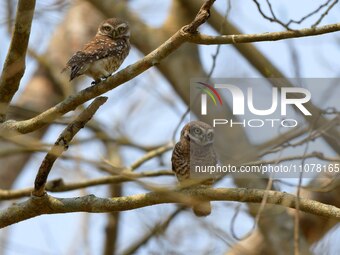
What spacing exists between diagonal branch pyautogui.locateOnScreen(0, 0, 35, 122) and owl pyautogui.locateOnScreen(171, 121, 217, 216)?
A: 5.45ft

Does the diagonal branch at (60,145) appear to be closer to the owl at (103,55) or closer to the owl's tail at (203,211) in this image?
the owl at (103,55)

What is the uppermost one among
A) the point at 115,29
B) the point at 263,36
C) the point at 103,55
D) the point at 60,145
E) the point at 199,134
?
the point at 115,29

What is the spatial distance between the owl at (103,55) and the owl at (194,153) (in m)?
0.84

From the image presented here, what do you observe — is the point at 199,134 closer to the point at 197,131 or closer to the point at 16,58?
the point at 197,131

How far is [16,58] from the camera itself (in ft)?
16.0

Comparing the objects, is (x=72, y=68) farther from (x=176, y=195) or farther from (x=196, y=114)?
(x=196, y=114)

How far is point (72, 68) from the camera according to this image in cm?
545

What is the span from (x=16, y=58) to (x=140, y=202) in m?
1.24

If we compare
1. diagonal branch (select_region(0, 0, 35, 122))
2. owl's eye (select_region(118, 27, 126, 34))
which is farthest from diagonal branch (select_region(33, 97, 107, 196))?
owl's eye (select_region(118, 27, 126, 34))

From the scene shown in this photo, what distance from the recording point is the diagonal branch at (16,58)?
15.5 ft

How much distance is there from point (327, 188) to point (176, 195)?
2056 mm

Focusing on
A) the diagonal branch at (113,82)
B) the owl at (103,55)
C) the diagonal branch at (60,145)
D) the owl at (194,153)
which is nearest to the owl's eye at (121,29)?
the owl at (103,55)

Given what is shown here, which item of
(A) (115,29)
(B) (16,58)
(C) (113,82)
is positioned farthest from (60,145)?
(A) (115,29)

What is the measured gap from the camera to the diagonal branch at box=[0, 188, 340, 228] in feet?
14.7
